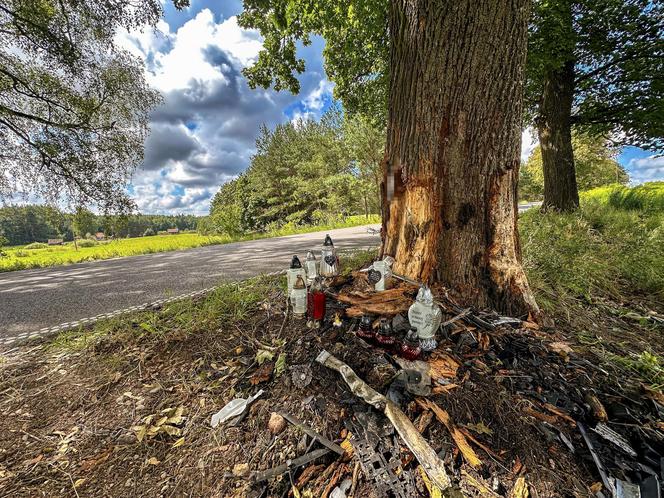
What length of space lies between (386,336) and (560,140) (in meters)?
6.00

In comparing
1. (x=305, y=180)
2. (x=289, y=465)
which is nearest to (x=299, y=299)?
(x=289, y=465)

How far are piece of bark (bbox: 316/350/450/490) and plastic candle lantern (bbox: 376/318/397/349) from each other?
25cm

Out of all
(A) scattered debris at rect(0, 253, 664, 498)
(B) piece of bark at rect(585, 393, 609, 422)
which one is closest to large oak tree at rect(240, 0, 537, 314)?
(A) scattered debris at rect(0, 253, 664, 498)

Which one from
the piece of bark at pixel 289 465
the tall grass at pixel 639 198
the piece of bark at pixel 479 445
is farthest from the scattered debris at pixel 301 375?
the tall grass at pixel 639 198

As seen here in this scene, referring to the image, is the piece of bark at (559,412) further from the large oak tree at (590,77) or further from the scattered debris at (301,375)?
the large oak tree at (590,77)

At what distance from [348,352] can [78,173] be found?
23.2 ft

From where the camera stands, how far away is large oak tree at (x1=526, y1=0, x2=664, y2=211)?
4090mm

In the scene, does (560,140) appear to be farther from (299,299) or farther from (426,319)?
(299,299)

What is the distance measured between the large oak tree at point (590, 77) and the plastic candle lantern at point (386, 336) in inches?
210

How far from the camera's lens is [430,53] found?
158 cm

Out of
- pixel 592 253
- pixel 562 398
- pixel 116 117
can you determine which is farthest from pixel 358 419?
pixel 116 117

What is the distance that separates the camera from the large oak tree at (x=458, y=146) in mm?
1521

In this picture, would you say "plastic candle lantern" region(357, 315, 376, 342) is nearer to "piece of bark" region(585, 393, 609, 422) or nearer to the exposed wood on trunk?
the exposed wood on trunk

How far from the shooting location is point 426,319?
1.30 m
